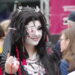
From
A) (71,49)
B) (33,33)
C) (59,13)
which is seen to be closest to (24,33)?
(33,33)

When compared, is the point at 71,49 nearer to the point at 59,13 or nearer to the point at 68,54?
the point at 68,54

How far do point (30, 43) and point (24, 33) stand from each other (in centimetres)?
10

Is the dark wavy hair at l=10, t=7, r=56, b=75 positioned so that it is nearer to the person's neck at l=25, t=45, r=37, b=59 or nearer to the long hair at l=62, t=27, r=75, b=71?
the person's neck at l=25, t=45, r=37, b=59

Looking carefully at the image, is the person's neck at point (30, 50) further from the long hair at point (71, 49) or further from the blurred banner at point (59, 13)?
the blurred banner at point (59, 13)

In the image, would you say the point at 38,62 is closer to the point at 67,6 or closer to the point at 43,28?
the point at 43,28

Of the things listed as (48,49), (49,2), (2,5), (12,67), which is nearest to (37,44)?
(48,49)

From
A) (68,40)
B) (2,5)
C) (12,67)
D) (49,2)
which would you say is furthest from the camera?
(2,5)

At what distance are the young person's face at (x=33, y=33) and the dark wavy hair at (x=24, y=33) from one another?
33mm

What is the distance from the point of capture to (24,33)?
3346 millimetres

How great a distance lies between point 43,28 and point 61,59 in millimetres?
335

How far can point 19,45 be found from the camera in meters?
3.37

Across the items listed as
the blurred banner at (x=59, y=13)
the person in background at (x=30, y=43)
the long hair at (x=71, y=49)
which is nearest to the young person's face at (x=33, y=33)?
the person in background at (x=30, y=43)

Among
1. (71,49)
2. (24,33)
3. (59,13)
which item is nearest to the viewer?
(24,33)

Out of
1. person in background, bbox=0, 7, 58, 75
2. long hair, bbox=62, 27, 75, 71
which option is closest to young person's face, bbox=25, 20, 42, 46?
person in background, bbox=0, 7, 58, 75
